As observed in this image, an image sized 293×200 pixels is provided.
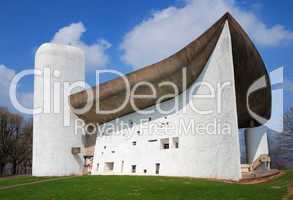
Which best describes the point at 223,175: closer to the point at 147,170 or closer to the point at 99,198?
the point at 147,170

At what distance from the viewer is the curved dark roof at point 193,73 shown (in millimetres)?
25438

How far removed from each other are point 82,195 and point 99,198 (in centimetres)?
146

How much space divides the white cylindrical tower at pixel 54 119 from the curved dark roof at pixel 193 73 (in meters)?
2.41

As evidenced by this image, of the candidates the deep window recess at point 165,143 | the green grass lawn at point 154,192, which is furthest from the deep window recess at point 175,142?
the green grass lawn at point 154,192

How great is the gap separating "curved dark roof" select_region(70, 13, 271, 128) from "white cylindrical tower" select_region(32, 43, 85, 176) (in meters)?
2.41

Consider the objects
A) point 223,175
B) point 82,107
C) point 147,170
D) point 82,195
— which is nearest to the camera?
point 82,195

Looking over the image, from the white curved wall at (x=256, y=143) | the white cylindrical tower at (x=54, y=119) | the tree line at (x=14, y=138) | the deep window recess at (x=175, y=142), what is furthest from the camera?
the tree line at (x=14, y=138)

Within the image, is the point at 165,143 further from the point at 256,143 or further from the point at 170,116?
the point at 256,143

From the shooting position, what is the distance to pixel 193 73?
25922 millimetres

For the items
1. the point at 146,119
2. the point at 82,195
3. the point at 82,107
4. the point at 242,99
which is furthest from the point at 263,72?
the point at 82,195

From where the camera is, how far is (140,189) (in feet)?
59.6

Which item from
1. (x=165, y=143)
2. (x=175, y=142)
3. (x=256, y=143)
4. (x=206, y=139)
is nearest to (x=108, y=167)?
(x=165, y=143)

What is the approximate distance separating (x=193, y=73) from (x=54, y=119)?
14.1 metres

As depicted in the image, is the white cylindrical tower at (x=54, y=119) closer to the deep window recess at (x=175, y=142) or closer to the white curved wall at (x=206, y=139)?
the white curved wall at (x=206, y=139)
